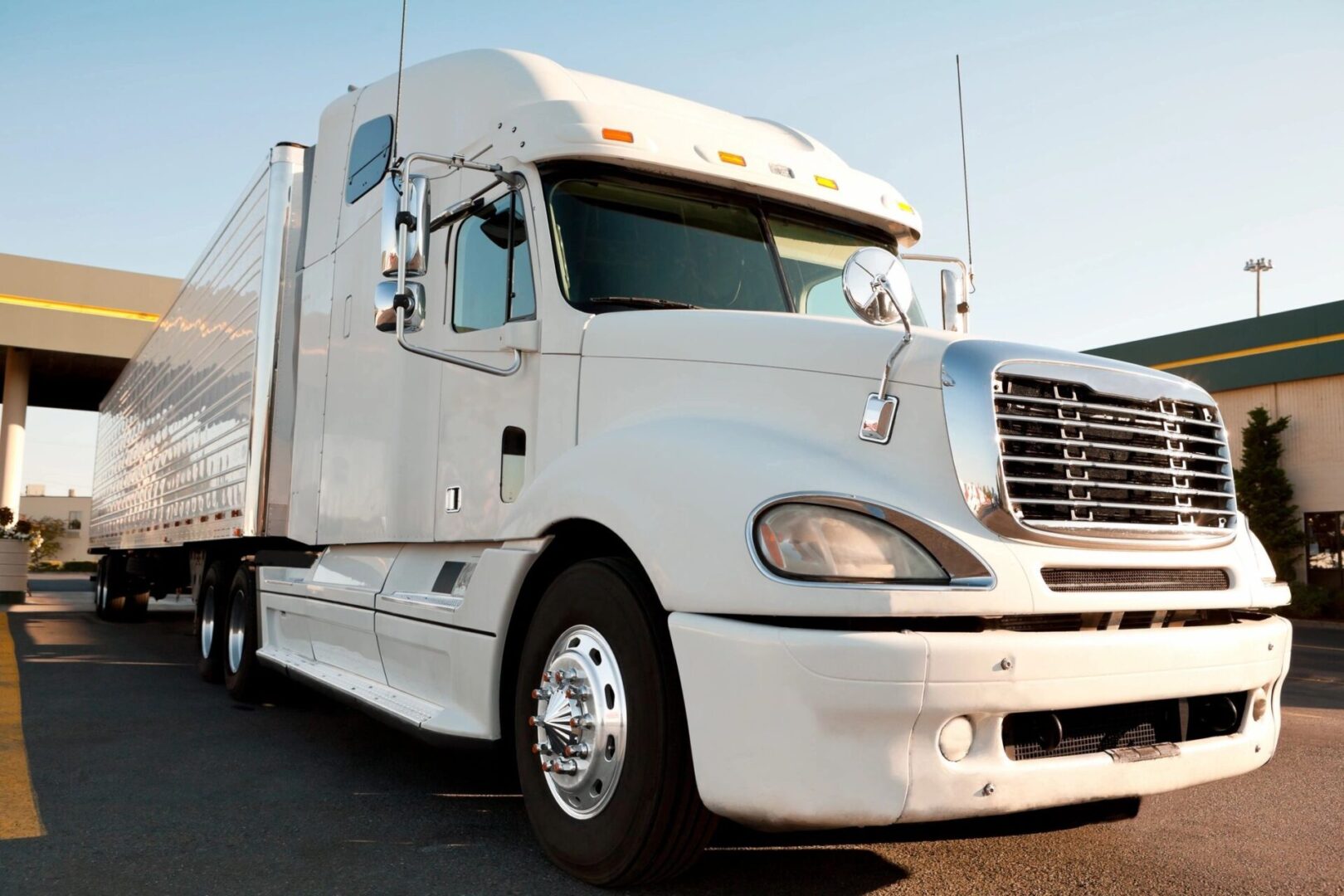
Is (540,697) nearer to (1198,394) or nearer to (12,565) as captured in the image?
(1198,394)

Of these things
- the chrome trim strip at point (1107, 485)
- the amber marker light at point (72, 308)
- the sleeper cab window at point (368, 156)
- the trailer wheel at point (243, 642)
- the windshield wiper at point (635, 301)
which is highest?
the amber marker light at point (72, 308)

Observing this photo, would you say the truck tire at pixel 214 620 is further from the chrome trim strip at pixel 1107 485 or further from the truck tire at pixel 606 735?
the chrome trim strip at pixel 1107 485

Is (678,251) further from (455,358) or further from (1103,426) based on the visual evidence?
(1103,426)

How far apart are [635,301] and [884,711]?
2.04 meters

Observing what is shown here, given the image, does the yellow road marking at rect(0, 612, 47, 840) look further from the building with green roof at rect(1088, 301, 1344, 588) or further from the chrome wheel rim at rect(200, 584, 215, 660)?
the building with green roof at rect(1088, 301, 1344, 588)

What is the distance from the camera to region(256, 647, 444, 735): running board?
180 inches

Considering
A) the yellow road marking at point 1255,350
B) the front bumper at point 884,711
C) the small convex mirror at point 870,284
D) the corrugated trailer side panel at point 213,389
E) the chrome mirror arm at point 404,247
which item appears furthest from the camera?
the yellow road marking at point 1255,350

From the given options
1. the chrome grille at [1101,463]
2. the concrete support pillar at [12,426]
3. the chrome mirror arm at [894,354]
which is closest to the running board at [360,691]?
the chrome mirror arm at [894,354]

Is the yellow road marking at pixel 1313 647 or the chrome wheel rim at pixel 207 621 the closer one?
the chrome wheel rim at pixel 207 621

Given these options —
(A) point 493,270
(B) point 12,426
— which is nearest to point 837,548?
(A) point 493,270

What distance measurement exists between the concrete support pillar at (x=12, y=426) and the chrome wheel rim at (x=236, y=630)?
28.2 meters

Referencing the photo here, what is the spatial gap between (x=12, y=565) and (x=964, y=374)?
19351mm

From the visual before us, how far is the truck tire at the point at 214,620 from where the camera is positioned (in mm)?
8367

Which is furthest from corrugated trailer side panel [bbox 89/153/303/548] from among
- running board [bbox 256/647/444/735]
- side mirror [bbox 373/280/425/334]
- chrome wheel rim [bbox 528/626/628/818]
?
chrome wheel rim [bbox 528/626/628/818]
